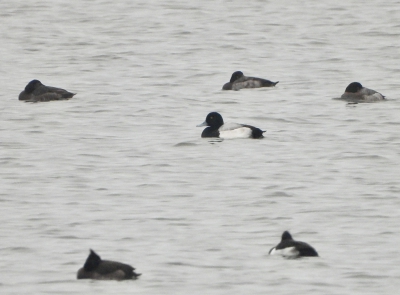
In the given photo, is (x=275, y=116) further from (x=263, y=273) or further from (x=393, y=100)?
(x=263, y=273)

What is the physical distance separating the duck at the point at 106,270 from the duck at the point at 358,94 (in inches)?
597

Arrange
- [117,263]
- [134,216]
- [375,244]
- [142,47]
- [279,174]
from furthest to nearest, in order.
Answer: [142,47]
[279,174]
[134,216]
[375,244]
[117,263]

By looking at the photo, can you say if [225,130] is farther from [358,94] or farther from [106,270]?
[106,270]

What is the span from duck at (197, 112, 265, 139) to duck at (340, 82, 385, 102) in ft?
15.5

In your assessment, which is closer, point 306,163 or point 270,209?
point 270,209

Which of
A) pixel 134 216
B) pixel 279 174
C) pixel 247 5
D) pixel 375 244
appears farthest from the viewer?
pixel 247 5

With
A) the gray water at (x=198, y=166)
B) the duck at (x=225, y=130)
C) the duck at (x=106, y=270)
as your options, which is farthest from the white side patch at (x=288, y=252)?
the duck at (x=225, y=130)

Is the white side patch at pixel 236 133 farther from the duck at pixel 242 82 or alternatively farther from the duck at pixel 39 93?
the duck at pixel 242 82

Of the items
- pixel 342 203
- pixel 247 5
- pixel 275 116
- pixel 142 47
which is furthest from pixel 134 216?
pixel 247 5

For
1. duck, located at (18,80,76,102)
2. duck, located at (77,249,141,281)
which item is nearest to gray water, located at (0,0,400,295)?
duck, located at (77,249,141,281)

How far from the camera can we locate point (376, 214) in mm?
15430

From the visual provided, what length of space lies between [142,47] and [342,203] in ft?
77.4

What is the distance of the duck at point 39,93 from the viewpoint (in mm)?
26797

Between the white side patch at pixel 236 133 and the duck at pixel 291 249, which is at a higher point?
the duck at pixel 291 249
